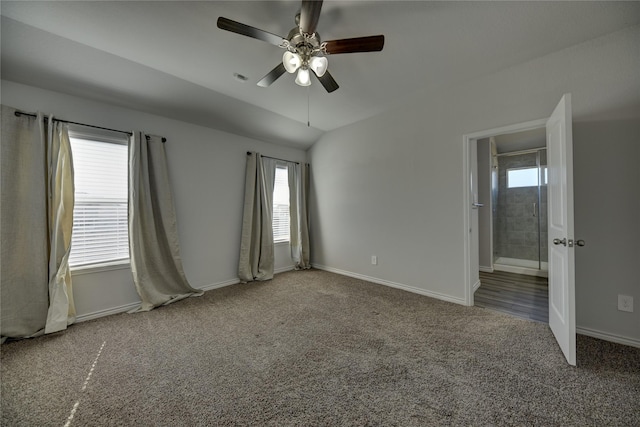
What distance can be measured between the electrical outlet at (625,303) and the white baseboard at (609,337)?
235 millimetres

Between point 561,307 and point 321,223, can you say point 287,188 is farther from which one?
point 561,307

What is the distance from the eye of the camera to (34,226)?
7.25ft

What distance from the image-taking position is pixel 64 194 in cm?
236

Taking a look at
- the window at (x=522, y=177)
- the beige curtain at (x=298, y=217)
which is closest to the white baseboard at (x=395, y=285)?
the beige curtain at (x=298, y=217)

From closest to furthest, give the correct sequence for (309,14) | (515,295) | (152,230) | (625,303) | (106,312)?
(309,14) → (625,303) → (106,312) → (152,230) → (515,295)

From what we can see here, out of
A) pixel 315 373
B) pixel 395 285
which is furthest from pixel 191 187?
pixel 395 285

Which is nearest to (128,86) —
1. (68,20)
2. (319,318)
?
(68,20)

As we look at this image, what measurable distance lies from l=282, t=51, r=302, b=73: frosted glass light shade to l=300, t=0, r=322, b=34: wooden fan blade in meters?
0.19

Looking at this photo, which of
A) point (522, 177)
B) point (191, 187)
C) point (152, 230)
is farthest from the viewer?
point (522, 177)

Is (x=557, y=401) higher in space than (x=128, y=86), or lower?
lower

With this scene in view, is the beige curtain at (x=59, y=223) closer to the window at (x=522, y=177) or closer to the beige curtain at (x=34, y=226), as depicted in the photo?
the beige curtain at (x=34, y=226)

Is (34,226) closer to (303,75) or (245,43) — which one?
(245,43)

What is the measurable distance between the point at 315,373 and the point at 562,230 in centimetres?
217

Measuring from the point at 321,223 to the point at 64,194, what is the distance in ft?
11.0
